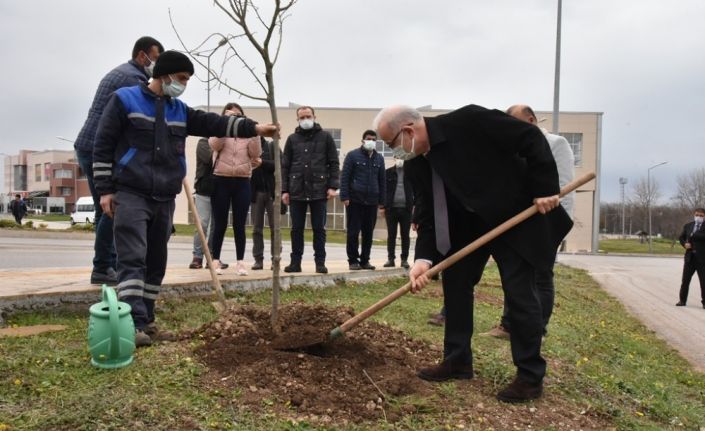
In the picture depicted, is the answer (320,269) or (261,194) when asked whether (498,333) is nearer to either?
(320,269)

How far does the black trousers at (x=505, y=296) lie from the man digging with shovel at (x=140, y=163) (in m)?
1.57

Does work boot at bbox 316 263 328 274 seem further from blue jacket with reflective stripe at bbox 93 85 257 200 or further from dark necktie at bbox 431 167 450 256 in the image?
dark necktie at bbox 431 167 450 256

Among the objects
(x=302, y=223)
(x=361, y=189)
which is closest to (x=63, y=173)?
(x=361, y=189)

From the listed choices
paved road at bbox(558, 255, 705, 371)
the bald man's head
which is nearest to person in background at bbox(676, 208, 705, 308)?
paved road at bbox(558, 255, 705, 371)

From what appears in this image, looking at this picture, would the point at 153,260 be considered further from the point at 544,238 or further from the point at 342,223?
the point at 342,223

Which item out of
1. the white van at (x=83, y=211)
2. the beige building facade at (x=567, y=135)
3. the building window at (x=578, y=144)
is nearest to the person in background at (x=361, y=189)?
the beige building facade at (x=567, y=135)

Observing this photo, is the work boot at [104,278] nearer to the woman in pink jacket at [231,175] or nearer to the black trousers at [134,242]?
the black trousers at [134,242]

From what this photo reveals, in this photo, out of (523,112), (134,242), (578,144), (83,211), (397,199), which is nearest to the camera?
(134,242)

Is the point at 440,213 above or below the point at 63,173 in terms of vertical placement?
below

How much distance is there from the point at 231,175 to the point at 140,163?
101 inches

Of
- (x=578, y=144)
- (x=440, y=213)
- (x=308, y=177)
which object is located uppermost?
(x=578, y=144)

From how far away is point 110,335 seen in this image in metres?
3.29

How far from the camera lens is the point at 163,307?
5113 mm

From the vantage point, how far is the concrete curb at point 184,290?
4.41m
